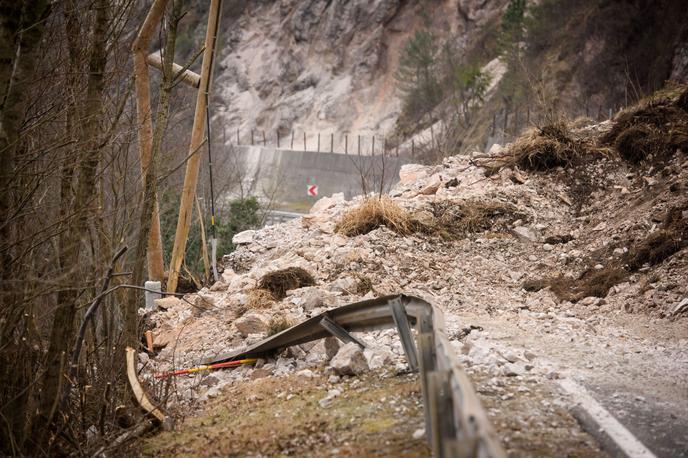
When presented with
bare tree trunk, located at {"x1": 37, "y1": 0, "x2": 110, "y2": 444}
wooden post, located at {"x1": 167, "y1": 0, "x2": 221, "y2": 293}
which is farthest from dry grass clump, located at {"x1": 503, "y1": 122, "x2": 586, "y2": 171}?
bare tree trunk, located at {"x1": 37, "y1": 0, "x2": 110, "y2": 444}

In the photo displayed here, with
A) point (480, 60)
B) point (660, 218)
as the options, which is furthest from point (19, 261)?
point (480, 60)

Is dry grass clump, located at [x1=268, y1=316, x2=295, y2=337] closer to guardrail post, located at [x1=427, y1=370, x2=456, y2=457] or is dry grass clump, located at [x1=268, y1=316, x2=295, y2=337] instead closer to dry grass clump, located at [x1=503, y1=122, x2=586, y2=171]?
guardrail post, located at [x1=427, y1=370, x2=456, y2=457]

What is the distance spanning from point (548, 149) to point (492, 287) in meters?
4.48

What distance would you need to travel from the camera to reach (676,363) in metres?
5.74

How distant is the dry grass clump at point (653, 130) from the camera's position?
11509 millimetres

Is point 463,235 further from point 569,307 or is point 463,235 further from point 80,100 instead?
point 80,100

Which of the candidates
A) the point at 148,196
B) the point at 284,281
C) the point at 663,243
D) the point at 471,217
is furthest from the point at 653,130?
the point at 148,196

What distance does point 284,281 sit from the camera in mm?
9859

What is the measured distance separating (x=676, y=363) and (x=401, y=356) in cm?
220

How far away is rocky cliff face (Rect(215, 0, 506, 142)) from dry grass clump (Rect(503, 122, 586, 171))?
35.4m

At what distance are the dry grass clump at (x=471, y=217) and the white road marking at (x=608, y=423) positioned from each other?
630cm

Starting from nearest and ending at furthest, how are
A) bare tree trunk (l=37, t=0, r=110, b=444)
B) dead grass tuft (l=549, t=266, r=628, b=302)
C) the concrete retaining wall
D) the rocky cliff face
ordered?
bare tree trunk (l=37, t=0, r=110, b=444) → dead grass tuft (l=549, t=266, r=628, b=302) → the concrete retaining wall → the rocky cliff face

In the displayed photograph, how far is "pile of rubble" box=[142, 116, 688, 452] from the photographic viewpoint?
613cm

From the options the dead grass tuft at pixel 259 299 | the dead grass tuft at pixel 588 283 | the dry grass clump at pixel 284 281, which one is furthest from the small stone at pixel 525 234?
the dead grass tuft at pixel 259 299
